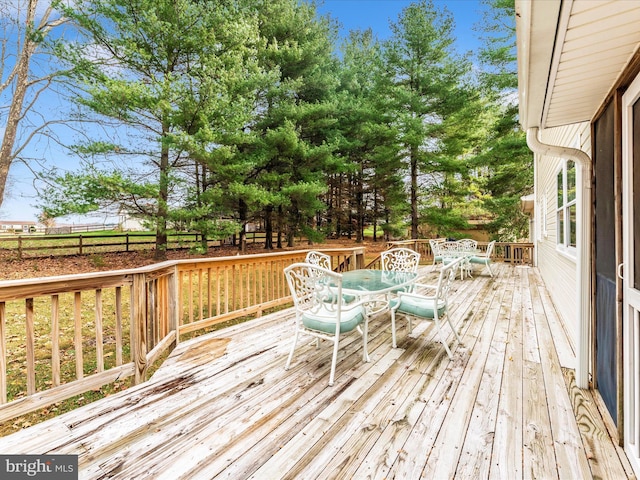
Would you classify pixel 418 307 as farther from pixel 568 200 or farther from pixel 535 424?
pixel 568 200

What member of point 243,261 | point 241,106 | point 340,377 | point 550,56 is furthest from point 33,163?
point 550,56

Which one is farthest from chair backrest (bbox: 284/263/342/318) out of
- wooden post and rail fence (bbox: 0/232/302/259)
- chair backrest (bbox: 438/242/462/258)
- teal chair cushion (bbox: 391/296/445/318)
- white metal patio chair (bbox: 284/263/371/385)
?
wooden post and rail fence (bbox: 0/232/302/259)

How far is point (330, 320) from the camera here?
2570 mm

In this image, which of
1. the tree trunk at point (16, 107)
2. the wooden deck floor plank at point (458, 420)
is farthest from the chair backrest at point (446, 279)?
the tree trunk at point (16, 107)

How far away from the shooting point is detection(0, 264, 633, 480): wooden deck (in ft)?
5.12

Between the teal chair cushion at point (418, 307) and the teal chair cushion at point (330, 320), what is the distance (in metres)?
0.60

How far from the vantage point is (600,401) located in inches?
85.0

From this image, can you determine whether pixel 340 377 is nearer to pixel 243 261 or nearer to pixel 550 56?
pixel 243 261

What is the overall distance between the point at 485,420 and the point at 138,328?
2.88 m

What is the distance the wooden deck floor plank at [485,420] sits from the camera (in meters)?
1.55

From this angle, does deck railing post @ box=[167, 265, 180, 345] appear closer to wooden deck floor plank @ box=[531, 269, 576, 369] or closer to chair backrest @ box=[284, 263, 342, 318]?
chair backrest @ box=[284, 263, 342, 318]

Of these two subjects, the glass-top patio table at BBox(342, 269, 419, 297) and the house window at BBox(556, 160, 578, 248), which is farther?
the house window at BBox(556, 160, 578, 248)

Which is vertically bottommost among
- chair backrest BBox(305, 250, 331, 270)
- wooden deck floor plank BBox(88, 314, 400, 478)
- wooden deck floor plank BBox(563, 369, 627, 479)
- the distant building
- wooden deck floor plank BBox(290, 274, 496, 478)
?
wooden deck floor plank BBox(563, 369, 627, 479)

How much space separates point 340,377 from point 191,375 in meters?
1.34
